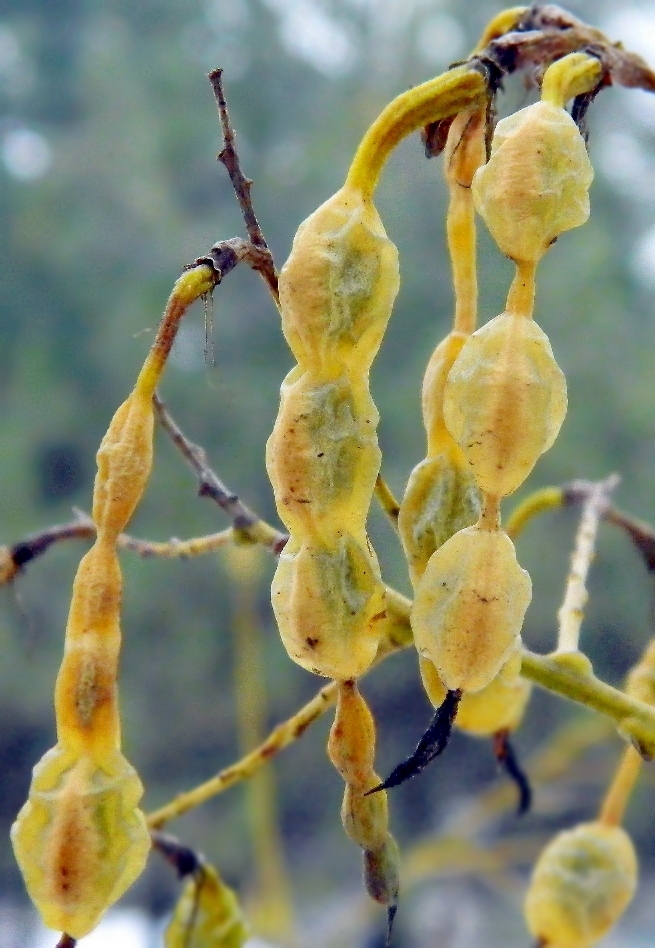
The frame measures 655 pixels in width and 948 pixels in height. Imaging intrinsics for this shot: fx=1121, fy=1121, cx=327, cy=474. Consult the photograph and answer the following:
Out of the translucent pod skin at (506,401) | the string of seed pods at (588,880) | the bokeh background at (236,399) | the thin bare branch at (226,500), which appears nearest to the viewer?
the translucent pod skin at (506,401)

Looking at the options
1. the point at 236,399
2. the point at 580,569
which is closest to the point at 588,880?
the point at 580,569

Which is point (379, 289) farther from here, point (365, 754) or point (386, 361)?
point (386, 361)

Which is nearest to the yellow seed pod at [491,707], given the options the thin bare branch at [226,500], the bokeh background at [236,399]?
the thin bare branch at [226,500]

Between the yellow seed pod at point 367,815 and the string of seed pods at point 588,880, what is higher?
the yellow seed pod at point 367,815

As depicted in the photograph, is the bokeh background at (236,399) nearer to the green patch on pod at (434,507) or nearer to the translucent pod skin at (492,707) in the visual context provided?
the translucent pod skin at (492,707)

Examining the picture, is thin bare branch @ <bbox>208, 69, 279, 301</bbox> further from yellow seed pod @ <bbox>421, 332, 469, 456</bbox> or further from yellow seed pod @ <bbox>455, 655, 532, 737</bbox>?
yellow seed pod @ <bbox>455, 655, 532, 737</bbox>

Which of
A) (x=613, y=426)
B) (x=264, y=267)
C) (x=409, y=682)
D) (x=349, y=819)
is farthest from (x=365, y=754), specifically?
(x=613, y=426)

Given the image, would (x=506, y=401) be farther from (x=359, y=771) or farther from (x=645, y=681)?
(x=645, y=681)

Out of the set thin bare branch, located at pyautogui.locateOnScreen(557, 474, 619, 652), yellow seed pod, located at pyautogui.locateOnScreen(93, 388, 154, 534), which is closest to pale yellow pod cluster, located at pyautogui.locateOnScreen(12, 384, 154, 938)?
yellow seed pod, located at pyautogui.locateOnScreen(93, 388, 154, 534)
